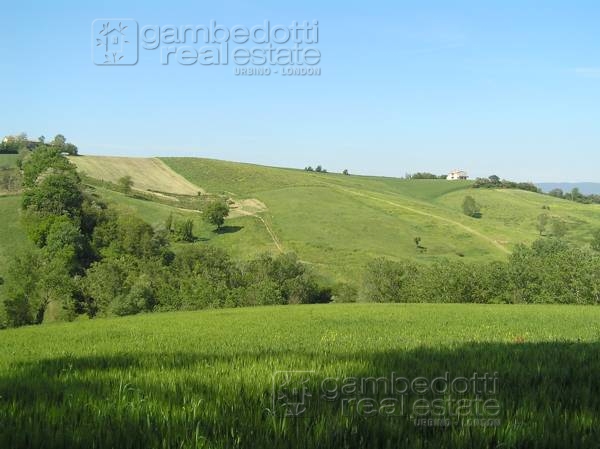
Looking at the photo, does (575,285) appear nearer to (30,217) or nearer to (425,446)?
(425,446)

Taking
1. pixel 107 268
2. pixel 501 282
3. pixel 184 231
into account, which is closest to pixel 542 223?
pixel 501 282

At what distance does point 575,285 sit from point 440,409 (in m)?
61.5

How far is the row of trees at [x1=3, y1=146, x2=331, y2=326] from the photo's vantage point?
66250mm

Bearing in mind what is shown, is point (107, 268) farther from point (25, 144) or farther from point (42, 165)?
point (25, 144)

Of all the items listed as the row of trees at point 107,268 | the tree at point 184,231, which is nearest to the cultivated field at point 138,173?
the tree at point 184,231

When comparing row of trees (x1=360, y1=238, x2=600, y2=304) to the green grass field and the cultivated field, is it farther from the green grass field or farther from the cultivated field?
the cultivated field

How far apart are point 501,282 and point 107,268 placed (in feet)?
166

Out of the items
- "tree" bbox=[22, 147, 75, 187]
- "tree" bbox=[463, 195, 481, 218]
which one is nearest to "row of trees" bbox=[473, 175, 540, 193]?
"tree" bbox=[463, 195, 481, 218]

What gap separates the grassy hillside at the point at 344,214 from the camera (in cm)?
9831

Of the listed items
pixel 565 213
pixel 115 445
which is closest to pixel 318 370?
pixel 115 445

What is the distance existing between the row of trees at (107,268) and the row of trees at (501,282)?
12.0 metres

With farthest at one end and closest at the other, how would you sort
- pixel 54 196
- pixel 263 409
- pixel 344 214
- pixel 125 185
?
pixel 344 214 → pixel 125 185 → pixel 54 196 → pixel 263 409

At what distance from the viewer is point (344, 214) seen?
388ft

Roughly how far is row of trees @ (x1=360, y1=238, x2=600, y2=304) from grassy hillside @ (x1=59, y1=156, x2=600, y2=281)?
13.2m
